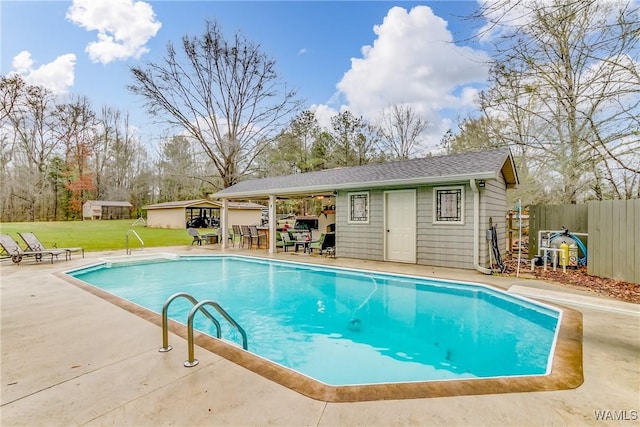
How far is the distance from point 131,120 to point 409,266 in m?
37.3

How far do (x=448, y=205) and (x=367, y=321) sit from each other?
4.75m

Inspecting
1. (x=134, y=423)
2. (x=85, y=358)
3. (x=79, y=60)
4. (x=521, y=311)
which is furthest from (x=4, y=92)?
(x=521, y=311)

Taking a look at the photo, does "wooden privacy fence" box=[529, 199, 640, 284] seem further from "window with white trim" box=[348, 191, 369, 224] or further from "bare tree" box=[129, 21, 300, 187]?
"bare tree" box=[129, 21, 300, 187]

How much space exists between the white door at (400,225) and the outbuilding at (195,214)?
17.2m

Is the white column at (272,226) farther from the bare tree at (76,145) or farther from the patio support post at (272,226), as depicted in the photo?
the bare tree at (76,145)

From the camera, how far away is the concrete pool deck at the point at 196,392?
7.26ft

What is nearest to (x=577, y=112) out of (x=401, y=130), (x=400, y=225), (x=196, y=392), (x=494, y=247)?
(x=494, y=247)

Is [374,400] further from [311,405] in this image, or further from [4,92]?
[4,92]

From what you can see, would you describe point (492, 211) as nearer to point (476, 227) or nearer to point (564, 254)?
point (476, 227)

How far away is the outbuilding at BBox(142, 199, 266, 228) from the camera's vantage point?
24828 mm

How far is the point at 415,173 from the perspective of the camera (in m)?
9.01

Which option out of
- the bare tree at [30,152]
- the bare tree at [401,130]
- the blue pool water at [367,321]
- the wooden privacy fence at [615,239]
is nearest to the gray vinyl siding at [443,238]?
the blue pool water at [367,321]

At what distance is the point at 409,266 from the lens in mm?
8945

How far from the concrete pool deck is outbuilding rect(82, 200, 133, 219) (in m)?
34.8
